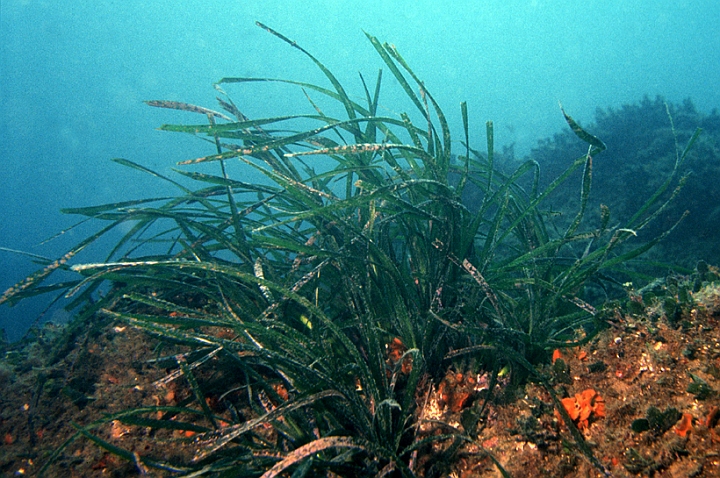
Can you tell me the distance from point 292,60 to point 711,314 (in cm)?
15614

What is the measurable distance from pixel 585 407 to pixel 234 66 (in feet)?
509

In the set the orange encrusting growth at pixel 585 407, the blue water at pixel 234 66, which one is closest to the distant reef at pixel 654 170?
the orange encrusting growth at pixel 585 407

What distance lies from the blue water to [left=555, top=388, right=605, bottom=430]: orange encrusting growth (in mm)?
53060

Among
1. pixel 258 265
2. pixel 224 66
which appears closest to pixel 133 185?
pixel 224 66

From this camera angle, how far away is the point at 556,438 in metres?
1.41

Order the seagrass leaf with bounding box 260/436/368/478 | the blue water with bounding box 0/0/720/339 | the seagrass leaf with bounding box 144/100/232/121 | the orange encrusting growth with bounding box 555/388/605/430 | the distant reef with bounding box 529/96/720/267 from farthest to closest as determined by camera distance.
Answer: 1. the blue water with bounding box 0/0/720/339
2. the distant reef with bounding box 529/96/720/267
3. the seagrass leaf with bounding box 144/100/232/121
4. the orange encrusting growth with bounding box 555/388/605/430
5. the seagrass leaf with bounding box 260/436/368/478

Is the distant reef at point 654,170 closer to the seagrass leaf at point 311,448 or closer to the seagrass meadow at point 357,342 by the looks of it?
the seagrass meadow at point 357,342

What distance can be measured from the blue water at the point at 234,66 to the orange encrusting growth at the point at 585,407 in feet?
174

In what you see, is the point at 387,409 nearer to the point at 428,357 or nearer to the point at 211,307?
the point at 428,357

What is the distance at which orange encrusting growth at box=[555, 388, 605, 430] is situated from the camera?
139cm

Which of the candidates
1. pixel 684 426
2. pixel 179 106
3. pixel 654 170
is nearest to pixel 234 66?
pixel 654 170

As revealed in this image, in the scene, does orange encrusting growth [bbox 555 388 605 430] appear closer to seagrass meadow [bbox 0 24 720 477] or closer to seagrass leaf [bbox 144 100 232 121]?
seagrass meadow [bbox 0 24 720 477]

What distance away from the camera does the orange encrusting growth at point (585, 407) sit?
139 centimetres

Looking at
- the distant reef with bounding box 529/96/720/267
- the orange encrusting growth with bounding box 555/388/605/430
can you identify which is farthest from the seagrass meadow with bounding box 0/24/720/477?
the distant reef with bounding box 529/96/720/267
